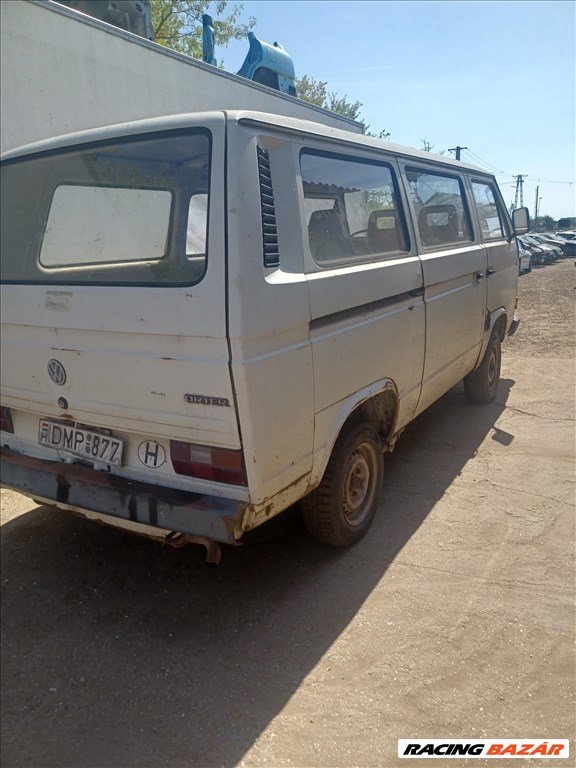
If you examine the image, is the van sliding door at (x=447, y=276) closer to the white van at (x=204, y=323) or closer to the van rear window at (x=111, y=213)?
the white van at (x=204, y=323)

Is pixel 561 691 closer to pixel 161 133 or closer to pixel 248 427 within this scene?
pixel 248 427

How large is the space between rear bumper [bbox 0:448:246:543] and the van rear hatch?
53 mm

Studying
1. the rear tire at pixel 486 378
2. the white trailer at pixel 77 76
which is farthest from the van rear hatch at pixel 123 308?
A: the rear tire at pixel 486 378

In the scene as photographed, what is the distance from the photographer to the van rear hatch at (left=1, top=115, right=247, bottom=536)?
2.17m

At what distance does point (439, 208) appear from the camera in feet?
13.7

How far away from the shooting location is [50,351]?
8.43 feet

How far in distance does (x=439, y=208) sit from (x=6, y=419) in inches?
129

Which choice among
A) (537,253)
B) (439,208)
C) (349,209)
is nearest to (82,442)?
(349,209)

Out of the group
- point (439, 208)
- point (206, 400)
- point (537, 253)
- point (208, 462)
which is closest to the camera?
point (206, 400)

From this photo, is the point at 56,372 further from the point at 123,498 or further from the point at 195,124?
the point at 195,124

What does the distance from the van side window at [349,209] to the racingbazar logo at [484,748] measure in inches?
79.2

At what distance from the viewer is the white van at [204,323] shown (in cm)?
216

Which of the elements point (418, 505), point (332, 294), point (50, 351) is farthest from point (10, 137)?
point (418, 505)

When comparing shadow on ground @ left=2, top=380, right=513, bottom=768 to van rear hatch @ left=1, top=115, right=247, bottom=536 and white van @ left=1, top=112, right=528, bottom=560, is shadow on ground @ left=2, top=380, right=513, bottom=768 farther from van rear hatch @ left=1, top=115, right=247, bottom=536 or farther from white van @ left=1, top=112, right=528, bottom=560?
van rear hatch @ left=1, top=115, right=247, bottom=536
